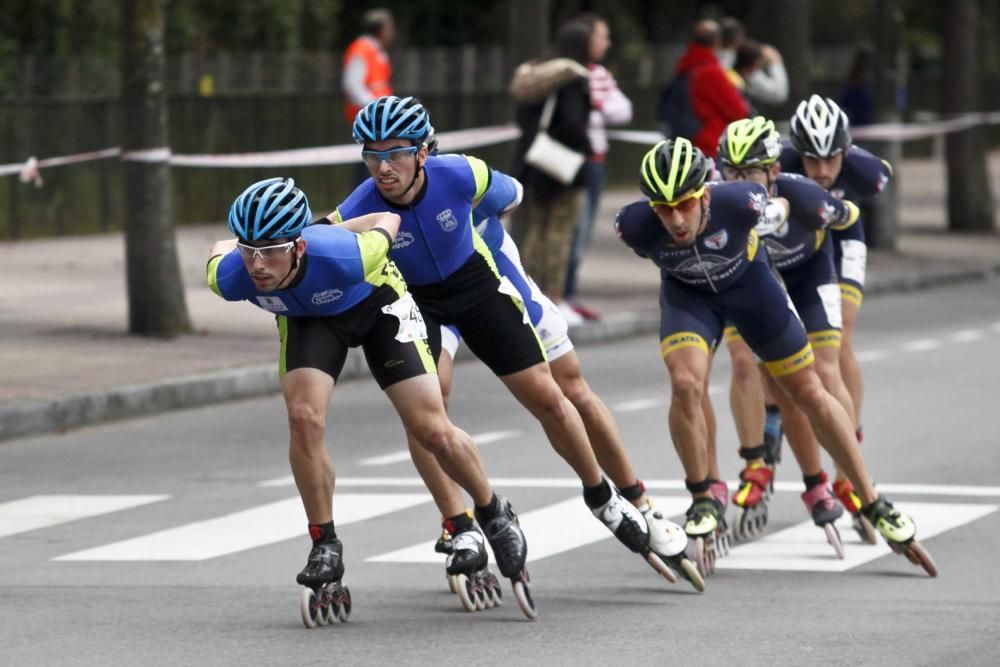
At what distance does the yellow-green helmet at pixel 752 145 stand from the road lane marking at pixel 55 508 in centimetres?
329

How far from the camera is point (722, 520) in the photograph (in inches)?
368

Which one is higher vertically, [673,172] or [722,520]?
[673,172]

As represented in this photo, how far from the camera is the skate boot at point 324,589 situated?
26.0ft

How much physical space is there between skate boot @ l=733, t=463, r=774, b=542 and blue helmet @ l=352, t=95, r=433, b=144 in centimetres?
243

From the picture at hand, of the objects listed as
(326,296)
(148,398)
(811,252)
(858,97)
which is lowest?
(148,398)

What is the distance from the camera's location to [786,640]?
24.9 feet

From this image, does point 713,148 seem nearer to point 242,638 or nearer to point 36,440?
→ point 36,440

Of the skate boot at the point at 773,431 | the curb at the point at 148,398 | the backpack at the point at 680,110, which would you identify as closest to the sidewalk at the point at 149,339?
the curb at the point at 148,398

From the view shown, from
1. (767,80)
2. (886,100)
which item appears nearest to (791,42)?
(886,100)

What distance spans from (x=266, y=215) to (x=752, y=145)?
2.60m

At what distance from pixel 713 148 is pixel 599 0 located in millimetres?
26740

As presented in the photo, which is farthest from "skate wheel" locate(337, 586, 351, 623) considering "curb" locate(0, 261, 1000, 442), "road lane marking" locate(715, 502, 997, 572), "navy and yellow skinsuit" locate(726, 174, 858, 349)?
"curb" locate(0, 261, 1000, 442)

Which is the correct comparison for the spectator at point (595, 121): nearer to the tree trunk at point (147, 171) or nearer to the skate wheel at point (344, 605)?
the tree trunk at point (147, 171)

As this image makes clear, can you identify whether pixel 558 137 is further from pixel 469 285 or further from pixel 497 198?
pixel 469 285
